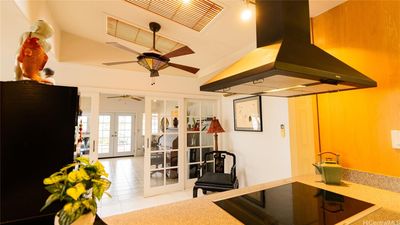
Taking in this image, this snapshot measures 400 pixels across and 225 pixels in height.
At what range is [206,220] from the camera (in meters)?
1.01

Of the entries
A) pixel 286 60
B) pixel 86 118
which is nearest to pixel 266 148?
pixel 286 60

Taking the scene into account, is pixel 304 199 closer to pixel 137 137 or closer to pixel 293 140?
pixel 293 140

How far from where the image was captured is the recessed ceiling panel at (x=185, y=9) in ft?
6.73

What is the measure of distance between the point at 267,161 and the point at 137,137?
6.65 meters

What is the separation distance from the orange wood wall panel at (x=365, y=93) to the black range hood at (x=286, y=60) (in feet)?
1.67

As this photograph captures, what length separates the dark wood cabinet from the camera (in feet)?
3.32

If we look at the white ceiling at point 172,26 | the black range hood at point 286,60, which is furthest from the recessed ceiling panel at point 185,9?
the black range hood at point 286,60

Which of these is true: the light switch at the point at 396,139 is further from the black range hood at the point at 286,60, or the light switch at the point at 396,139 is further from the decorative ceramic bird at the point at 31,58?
the decorative ceramic bird at the point at 31,58

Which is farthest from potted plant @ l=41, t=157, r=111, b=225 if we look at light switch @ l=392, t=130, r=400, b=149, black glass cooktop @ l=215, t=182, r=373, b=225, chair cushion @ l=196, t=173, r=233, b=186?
chair cushion @ l=196, t=173, r=233, b=186

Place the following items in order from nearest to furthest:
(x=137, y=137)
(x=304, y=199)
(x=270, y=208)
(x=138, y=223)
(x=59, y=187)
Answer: (x=59, y=187) < (x=138, y=223) < (x=270, y=208) < (x=304, y=199) < (x=137, y=137)

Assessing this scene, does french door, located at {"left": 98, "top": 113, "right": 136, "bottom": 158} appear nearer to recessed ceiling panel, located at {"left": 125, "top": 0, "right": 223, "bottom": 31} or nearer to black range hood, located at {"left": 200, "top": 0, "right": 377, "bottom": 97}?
recessed ceiling panel, located at {"left": 125, "top": 0, "right": 223, "bottom": 31}

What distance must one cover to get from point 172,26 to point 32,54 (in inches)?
68.1

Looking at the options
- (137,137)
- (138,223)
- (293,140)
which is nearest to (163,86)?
(293,140)

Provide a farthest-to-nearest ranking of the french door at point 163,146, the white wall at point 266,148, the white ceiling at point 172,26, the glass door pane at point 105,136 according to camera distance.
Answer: the glass door pane at point 105,136, the french door at point 163,146, the white wall at point 266,148, the white ceiling at point 172,26
